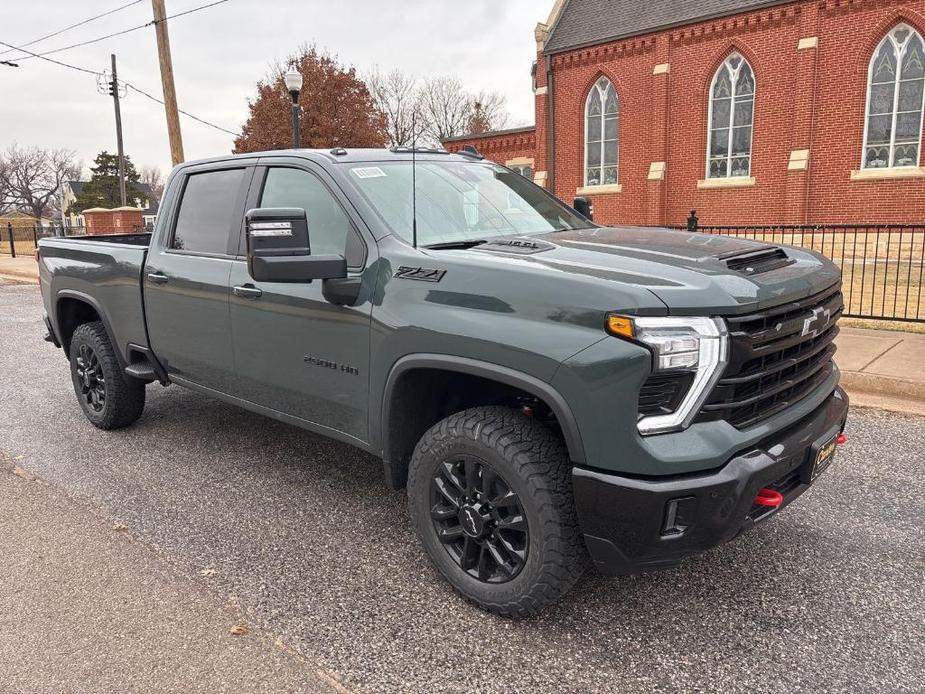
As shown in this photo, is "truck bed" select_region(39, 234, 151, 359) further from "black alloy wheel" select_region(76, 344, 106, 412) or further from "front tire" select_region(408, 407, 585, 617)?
"front tire" select_region(408, 407, 585, 617)

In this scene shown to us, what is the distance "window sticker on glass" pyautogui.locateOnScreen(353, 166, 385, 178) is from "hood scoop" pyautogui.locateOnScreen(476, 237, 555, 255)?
0.70m

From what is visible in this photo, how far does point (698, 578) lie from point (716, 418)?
41.8 inches

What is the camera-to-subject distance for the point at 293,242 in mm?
2949

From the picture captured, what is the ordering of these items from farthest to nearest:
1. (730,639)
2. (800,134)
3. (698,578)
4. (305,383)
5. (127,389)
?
1. (800,134)
2. (127,389)
3. (305,383)
4. (698,578)
5. (730,639)

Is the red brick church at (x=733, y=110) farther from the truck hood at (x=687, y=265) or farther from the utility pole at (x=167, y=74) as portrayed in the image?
the truck hood at (x=687, y=265)

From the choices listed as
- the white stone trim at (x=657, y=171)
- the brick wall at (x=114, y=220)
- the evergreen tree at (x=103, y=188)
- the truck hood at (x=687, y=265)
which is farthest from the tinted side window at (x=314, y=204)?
the evergreen tree at (x=103, y=188)

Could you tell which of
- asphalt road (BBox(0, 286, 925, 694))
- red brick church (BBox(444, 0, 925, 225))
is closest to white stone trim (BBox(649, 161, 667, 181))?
red brick church (BBox(444, 0, 925, 225))

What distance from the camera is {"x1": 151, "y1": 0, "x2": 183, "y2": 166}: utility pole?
51.4ft

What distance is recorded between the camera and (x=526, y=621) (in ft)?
9.32

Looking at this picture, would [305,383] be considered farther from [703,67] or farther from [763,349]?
[703,67]

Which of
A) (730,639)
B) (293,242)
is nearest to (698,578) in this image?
(730,639)

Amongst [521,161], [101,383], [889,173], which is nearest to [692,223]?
[101,383]

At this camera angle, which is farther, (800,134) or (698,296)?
(800,134)

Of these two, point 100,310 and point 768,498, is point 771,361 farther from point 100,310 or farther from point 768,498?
point 100,310
